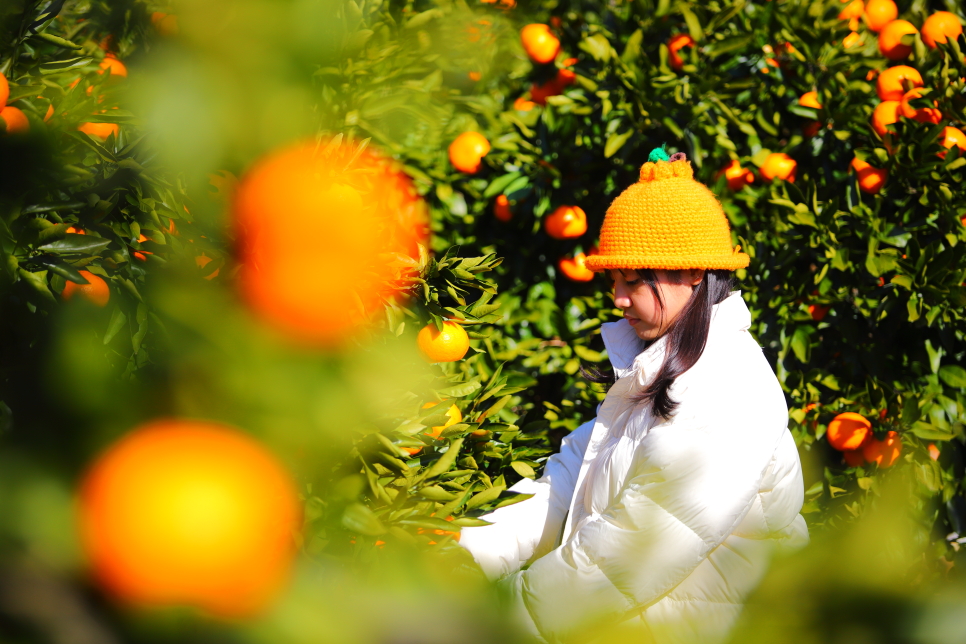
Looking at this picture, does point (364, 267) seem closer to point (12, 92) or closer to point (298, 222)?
point (298, 222)

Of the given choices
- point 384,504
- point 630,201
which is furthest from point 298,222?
point 630,201

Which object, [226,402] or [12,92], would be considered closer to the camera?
[226,402]

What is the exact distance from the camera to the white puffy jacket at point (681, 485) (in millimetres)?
1064

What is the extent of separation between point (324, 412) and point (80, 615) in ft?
0.32

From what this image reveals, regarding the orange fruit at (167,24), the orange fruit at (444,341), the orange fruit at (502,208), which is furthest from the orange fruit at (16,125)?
the orange fruit at (502,208)

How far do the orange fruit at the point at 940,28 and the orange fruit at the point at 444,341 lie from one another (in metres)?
1.86

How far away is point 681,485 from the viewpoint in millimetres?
1028

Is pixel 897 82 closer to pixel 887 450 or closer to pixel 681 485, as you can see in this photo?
pixel 887 450

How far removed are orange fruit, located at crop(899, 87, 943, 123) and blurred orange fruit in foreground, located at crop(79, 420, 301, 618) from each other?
218 centimetres

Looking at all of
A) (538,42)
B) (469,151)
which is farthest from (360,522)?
(538,42)

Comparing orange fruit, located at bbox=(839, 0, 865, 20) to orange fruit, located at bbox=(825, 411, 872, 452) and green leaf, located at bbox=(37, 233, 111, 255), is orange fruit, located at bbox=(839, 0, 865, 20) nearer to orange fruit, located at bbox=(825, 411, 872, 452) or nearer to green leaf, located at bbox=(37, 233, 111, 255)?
orange fruit, located at bbox=(825, 411, 872, 452)

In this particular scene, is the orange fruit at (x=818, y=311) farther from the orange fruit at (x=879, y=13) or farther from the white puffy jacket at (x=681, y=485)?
the orange fruit at (x=879, y=13)

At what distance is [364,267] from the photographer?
0.29 meters

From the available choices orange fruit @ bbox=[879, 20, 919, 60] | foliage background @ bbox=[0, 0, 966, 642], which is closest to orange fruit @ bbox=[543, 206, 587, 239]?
orange fruit @ bbox=[879, 20, 919, 60]
